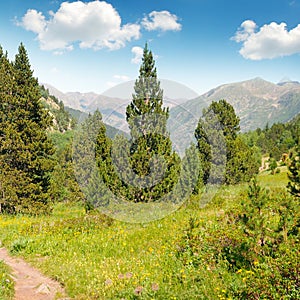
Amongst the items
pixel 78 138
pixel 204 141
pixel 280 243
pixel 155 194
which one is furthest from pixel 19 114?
pixel 280 243

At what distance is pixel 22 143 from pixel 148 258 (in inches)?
607

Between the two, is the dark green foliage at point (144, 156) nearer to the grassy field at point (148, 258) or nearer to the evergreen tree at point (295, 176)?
the grassy field at point (148, 258)

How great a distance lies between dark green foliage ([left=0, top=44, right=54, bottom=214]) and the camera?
68.8 ft

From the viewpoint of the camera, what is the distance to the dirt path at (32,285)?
23.7 ft

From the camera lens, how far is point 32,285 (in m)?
7.89

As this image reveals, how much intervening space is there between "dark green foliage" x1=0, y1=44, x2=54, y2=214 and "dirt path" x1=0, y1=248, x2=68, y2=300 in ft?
40.1

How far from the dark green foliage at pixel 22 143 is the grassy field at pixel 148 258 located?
7070mm

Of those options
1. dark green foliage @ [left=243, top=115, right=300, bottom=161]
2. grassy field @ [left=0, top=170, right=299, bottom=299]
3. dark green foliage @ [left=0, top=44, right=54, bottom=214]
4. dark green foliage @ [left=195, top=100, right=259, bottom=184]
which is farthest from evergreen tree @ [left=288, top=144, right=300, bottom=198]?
dark green foliage @ [left=243, top=115, right=300, bottom=161]

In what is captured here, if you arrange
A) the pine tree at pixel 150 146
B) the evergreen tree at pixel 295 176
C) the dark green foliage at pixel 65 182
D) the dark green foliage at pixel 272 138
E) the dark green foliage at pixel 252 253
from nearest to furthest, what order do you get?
the dark green foliage at pixel 252 253, the evergreen tree at pixel 295 176, the pine tree at pixel 150 146, the dark green foliage at pixel 65 182, the dark green foliage at pixel 272 138

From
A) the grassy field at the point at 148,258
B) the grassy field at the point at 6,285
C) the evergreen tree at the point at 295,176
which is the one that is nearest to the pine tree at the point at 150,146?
the grassy field at the point at 148,258

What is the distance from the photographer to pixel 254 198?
8.01 m

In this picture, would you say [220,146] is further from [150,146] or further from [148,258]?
[148,258]

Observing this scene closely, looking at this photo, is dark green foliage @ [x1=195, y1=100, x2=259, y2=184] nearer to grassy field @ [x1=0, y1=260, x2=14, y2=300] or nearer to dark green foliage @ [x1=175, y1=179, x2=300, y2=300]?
dark green foliage @ [x1=175, y1=179, x2=300, y2=300]

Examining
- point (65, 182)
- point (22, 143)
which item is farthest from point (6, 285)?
point (65, 182)
